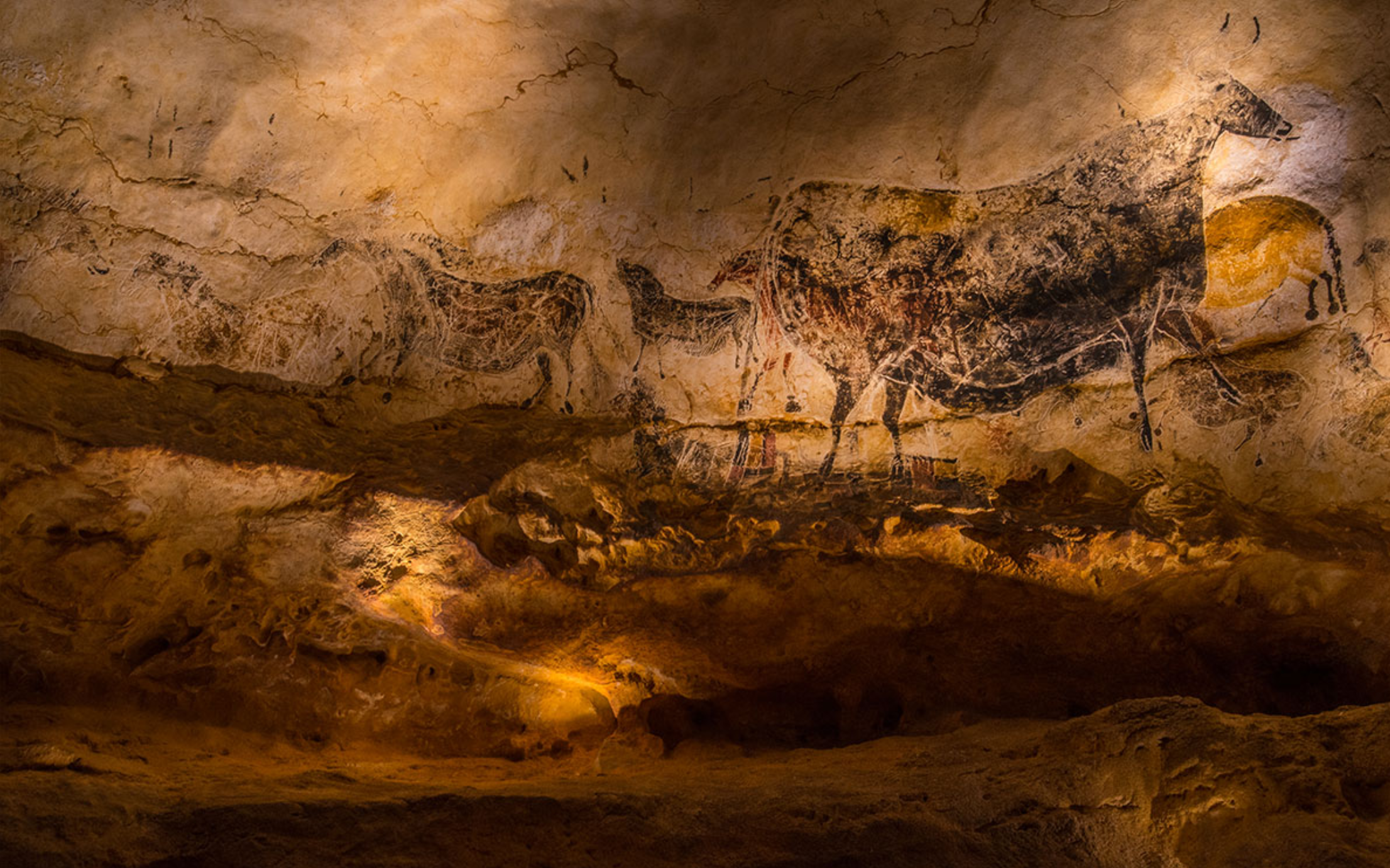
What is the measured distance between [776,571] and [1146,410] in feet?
6.01

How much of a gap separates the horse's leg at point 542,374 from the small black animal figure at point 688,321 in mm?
427

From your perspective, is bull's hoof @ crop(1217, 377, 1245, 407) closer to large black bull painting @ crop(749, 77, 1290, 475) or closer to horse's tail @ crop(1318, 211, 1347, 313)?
large black bull painting @ crop(749, 77, 1290, 475)

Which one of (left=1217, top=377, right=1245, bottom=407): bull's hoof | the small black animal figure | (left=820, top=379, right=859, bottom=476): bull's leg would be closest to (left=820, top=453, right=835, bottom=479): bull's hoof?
(left=820, top=379, right=859, bottom=476): bull's leg

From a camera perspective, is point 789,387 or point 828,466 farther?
point 789,387

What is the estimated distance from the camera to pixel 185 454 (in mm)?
3854

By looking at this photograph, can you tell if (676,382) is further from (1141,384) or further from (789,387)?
(1141,384)

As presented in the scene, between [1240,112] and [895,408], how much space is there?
1.99 meters

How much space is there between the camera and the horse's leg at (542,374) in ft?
15.2

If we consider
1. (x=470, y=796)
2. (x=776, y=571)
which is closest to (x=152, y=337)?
(x=470, y=796)

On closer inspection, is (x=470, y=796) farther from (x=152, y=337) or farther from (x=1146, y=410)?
(x=1146, y=410)

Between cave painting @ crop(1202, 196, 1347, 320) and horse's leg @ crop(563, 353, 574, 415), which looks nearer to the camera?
cave painting @ crop(1202, 196, 1347, 320)

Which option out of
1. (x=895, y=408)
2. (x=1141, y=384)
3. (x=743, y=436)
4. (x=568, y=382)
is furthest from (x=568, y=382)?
(x=1141, y=384)

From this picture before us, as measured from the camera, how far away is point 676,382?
15.3 ft

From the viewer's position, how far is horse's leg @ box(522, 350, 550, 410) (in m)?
4.62
